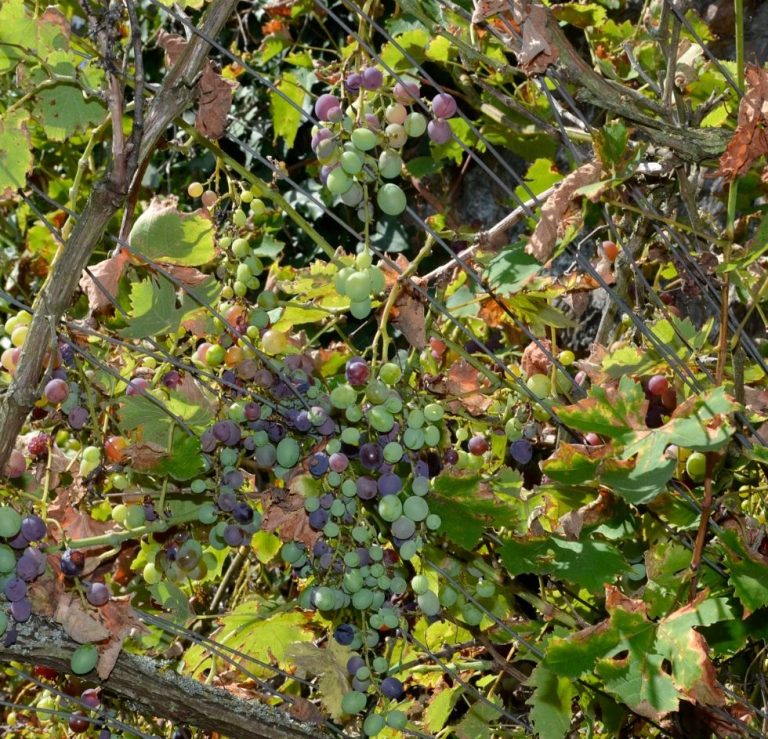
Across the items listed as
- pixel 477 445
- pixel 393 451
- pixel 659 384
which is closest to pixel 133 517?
pixel 393 451

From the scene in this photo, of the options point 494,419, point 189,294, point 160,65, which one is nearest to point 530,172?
point 494,419

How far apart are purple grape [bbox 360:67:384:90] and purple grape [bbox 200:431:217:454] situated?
1.39 ft

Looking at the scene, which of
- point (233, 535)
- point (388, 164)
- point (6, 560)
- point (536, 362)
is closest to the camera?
point (6, 560)

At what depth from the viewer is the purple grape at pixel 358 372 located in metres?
1.07

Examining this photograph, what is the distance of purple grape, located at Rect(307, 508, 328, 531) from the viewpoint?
111 centimetres

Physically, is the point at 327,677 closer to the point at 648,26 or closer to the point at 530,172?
the point at 530,172

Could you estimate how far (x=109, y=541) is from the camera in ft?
3.69

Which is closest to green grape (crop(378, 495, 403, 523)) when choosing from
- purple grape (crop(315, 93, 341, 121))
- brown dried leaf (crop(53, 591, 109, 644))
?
brown dried leaf (crop(53, 591, 109, 644))

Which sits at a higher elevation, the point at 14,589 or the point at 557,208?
the point at 557,208

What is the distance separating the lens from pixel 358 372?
42.3 inches

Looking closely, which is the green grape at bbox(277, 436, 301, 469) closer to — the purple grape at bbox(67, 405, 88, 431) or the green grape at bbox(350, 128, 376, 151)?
the purple grape at bbox(67, 405, 88, 431)

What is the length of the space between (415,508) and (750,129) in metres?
0.52

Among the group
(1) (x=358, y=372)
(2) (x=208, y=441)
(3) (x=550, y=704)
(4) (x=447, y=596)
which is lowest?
(3) (x=550, y=704)

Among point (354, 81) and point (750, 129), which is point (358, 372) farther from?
point (750, 129)
